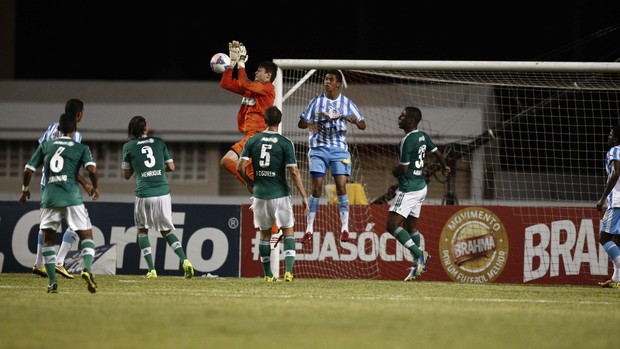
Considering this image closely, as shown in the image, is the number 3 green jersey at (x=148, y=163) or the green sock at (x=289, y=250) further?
the number 3 green jersey at (x=148, y=163)

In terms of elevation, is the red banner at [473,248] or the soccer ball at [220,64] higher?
the soccer ball at [220,64]

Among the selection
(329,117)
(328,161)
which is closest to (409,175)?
(328,161)

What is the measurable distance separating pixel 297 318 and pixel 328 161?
6.49 m

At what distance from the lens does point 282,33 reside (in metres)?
28.3

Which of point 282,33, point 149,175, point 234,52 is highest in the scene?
point 282,33

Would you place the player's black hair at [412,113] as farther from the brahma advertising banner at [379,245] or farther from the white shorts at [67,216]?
the white shorts at [67,216]

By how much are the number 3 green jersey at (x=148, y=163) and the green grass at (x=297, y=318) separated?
8.35 feet

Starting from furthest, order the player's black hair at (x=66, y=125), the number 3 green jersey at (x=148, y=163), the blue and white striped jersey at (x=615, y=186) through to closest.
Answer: the blue and white striped jersey at (x=615, y=186) < the number 3 green jersey at (x=148, y=163) < the player's black hair at (x=66, y=125)

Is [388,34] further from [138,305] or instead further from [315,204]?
[138,305]

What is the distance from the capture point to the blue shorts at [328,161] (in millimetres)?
13320

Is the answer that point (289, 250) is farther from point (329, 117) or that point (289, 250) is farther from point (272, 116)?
point (329, 117)

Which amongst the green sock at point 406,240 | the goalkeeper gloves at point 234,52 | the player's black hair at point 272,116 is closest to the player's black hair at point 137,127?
the goalkeeper gloves at point 234,52

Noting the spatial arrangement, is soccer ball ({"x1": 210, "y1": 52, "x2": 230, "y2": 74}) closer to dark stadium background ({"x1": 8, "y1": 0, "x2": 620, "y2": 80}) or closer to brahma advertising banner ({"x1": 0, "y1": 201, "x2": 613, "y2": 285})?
brahma advertising banner ({"x1": 0, "y1": 201, "x2": 613, "y2": 285})

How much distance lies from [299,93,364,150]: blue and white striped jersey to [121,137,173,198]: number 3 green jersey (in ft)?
6.45
